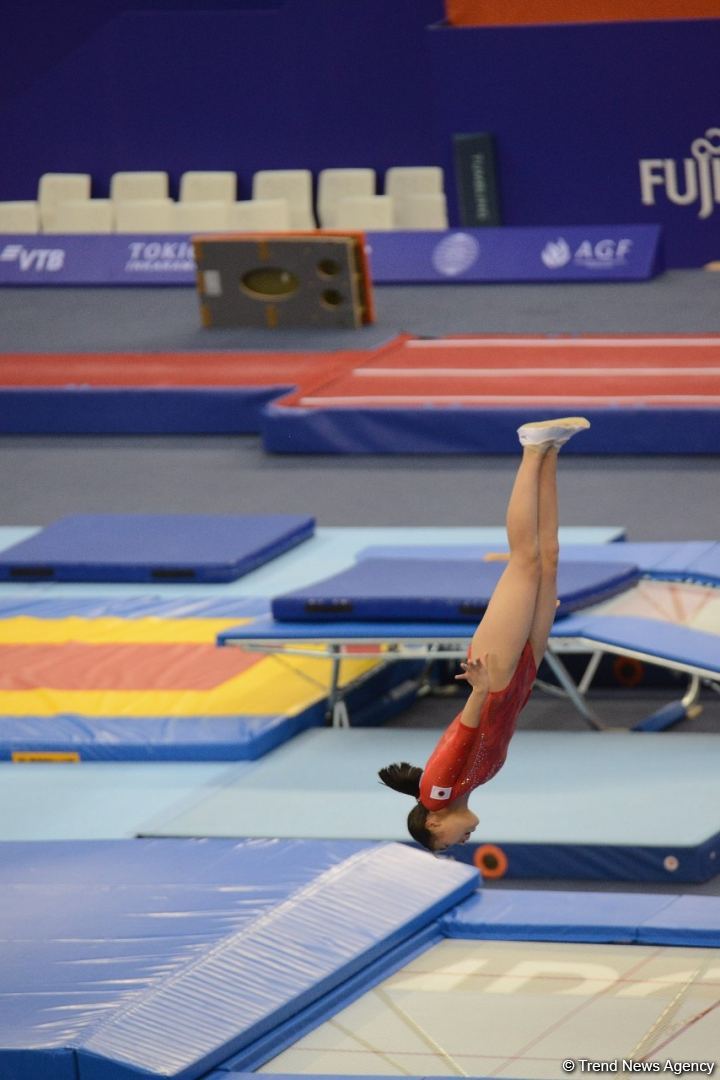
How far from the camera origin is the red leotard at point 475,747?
15.6ft

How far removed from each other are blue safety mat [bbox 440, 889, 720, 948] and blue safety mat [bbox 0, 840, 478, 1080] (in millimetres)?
102

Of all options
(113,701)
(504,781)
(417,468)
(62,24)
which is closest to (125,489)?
(417,468)

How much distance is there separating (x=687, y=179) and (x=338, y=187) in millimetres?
3200

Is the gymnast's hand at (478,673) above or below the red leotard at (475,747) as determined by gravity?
above

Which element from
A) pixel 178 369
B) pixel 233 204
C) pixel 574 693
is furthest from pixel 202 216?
pixel 574 693

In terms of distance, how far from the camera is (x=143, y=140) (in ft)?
52.7

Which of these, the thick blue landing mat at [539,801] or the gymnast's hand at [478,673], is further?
the thick blue landing mat at [539,801]

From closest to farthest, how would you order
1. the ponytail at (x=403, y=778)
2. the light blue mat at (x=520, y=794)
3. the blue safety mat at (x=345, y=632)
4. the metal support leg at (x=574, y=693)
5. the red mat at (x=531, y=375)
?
the ponytail at (x=403, y=778)
the light blue mat at (x=520, y=794)
the blue safety mat at (x=345, y=632)
the metal support leg at (x=574, y=693)
the red mat at (x=531, y=375)

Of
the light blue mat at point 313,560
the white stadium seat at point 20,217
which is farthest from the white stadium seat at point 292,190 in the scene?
the light blue mat at point 313,560

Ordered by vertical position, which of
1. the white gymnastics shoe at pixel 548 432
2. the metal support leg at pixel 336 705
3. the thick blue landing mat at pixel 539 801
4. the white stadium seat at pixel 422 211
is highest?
the white stadium seat at pixel 422 211

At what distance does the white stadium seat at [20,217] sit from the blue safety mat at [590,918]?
1085cm

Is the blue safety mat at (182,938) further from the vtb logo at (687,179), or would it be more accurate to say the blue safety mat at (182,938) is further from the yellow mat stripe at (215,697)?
the vtb logo at (687,179)

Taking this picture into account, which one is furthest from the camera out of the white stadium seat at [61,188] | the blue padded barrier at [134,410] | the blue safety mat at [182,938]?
the white stadium seat at [61,188]

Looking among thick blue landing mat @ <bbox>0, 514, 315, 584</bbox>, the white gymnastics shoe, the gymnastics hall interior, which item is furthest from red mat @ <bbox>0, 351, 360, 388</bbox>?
the white gymnastics shoe
